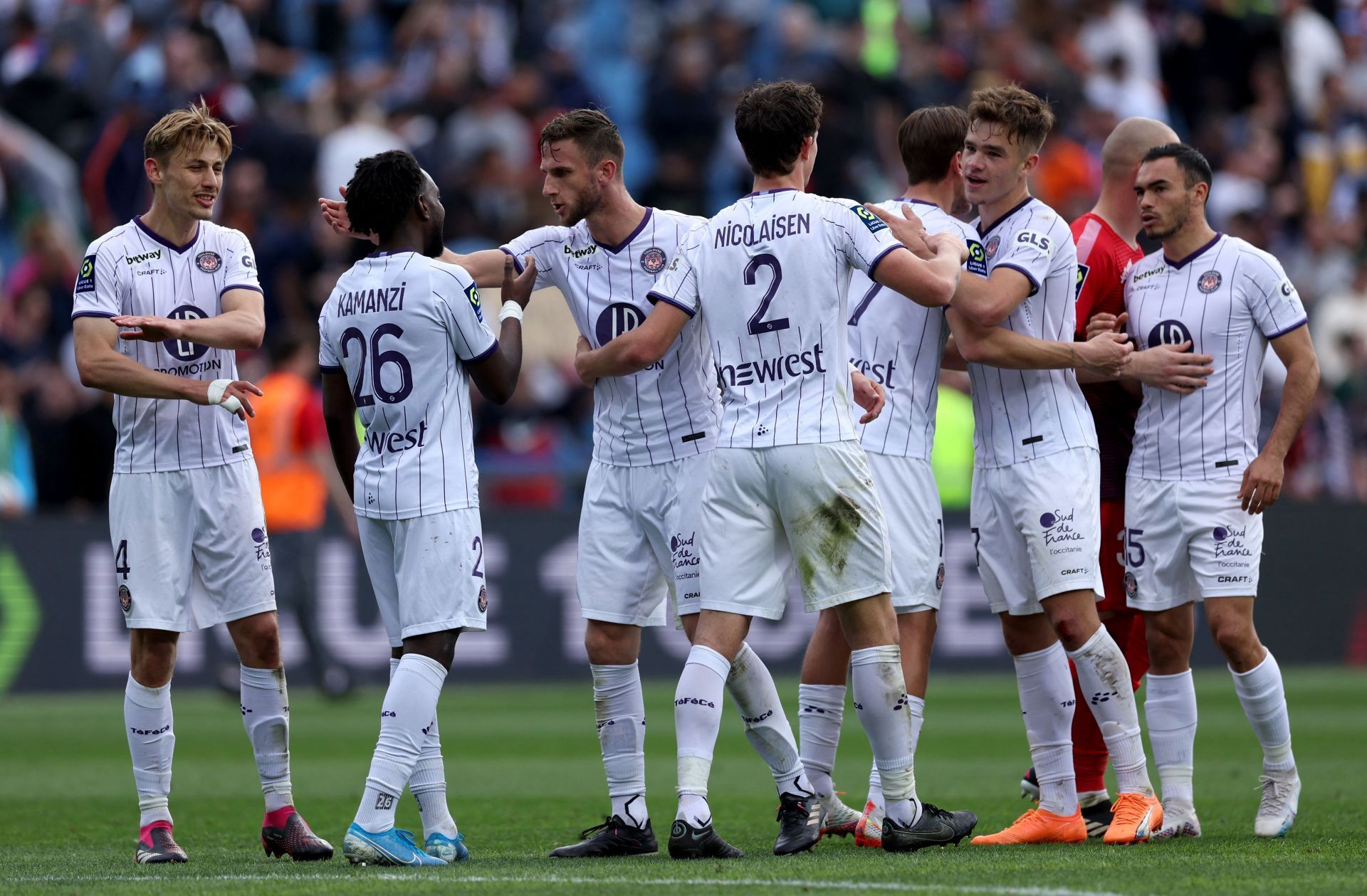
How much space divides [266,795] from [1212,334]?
4.28 m

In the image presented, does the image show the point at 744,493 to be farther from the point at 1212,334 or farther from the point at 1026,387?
the point at 1212,334

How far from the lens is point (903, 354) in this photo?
7.43 meters

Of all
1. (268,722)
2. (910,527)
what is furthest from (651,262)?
(268,722)

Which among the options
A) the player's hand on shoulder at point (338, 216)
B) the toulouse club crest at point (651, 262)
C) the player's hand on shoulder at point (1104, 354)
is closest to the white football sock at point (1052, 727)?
the player's hand on shoulder at point (1104, 354)

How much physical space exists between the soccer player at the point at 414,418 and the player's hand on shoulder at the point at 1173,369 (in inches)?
101

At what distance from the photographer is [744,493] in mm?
6699

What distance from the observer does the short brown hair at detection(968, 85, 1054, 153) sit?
7281 millimetres

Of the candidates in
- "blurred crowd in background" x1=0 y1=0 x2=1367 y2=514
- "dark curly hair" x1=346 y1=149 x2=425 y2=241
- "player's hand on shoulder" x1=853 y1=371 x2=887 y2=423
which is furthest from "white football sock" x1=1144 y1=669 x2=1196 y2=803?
"blurred crowd in background" x1=0 y1=0 x2=1367 y2=514

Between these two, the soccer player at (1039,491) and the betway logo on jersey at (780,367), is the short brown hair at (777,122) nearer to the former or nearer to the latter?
the betway logo on jersey at (780,367)

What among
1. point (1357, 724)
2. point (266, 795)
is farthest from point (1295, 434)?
point (1357, 724)

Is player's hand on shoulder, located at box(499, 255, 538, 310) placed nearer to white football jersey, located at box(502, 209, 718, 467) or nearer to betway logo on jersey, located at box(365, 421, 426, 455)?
white football jersey, located at box(502, 209, 718, 467)

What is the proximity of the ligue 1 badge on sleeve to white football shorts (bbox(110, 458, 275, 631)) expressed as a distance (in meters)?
1.84

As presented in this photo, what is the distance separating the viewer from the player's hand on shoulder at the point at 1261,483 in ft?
24.4

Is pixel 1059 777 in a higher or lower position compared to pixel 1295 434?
lower
